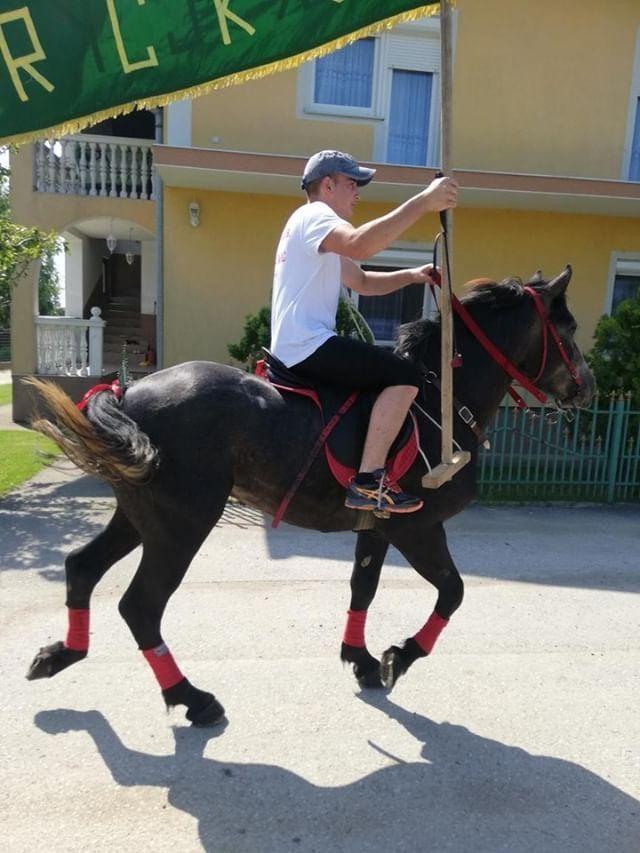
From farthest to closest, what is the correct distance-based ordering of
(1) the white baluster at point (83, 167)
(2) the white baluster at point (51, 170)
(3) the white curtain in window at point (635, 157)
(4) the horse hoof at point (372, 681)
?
(1) the white baluster at point (83, 167) → (2) the white baluster at point (51, 170) → (3) the white curtain in window at point (635, 157) → (4) the horse hoof at point (372, 681)

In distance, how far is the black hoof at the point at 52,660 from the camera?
308 cm

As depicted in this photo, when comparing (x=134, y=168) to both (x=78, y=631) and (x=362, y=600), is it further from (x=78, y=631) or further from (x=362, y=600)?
(x=362, y=600)

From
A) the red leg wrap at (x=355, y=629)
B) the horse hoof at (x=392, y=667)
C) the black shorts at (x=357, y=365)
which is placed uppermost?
the black shorts at (x=357, y=365)

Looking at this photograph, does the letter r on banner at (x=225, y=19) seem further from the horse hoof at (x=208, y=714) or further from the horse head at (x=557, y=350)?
the horse hoof at (x=208, y=714)

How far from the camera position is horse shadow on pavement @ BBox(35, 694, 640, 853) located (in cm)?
227

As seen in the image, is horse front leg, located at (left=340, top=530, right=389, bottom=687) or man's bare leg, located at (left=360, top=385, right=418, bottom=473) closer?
man's bare leg, located at (left=360, top=385, right=418, bottom=473)

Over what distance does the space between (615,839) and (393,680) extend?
3.78 ft

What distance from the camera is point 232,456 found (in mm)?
2752

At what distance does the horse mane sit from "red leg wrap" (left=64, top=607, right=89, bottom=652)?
2019 millimetres

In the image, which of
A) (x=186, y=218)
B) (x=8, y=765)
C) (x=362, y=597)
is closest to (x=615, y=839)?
(x=362, y=597)

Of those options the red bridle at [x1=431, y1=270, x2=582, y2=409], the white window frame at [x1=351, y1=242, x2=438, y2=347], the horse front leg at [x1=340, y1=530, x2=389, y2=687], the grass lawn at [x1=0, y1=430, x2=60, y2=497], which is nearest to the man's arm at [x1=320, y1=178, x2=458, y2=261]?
the red bridle at [x1=431, y1=270, x2=582, y2=409]

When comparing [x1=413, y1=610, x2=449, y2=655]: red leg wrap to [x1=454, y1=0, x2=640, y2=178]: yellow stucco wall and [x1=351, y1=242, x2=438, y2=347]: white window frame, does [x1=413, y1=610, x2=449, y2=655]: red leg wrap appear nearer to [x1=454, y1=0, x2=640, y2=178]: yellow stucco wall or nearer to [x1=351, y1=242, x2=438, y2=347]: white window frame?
[x1=351, y1=242, x2=438, y2=347]: white window frame

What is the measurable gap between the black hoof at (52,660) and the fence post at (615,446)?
6.14 m

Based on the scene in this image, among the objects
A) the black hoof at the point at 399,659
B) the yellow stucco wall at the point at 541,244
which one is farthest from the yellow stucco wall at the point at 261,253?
the black hoof at the point at 399,659
